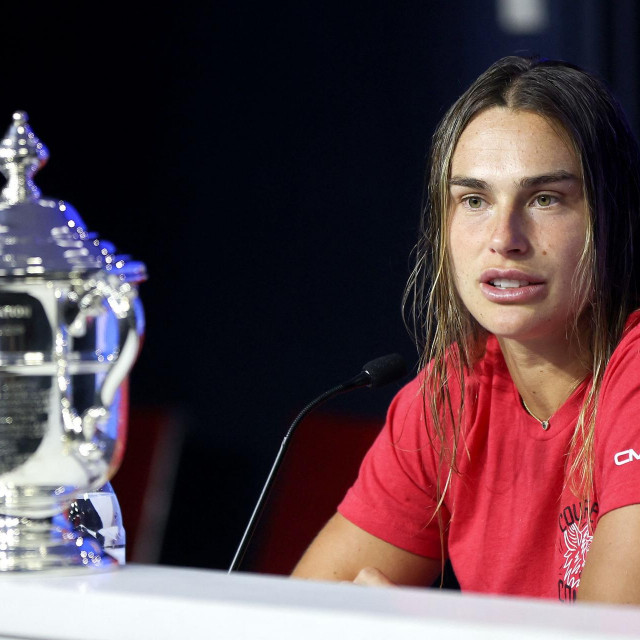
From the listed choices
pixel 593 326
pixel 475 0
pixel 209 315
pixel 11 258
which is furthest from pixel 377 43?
pixel 11 258

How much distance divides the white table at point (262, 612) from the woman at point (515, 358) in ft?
1.71

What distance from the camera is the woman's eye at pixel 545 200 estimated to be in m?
1.27

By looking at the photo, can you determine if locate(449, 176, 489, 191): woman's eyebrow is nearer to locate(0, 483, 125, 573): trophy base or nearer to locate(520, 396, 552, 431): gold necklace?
locate(520, 396, 552, 431): gold necklace

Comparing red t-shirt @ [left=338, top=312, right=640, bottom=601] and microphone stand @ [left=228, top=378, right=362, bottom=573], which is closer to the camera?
microphone stand @ [left=228, top=378, right=362, bottom=573]

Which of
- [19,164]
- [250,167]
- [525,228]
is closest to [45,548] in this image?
[19,164]

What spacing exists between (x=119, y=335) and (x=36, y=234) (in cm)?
9

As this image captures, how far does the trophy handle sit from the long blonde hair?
658 mm

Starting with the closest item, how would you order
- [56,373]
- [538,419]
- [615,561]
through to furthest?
[56,373]
[615,561]
[538,419]

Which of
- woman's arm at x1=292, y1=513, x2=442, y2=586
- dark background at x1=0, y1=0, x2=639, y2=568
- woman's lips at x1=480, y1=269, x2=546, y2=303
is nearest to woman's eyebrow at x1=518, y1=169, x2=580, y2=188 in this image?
woman's lips at x1=480, y1=269, x2=546, y2=303

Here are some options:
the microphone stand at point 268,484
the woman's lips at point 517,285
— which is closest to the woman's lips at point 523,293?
the woman's lips at point 517,285

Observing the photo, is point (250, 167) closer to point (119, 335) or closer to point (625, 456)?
point (625, 456)

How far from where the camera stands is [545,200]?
1271mm

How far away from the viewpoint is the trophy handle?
2.40 ft

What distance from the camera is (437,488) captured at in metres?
1.40
